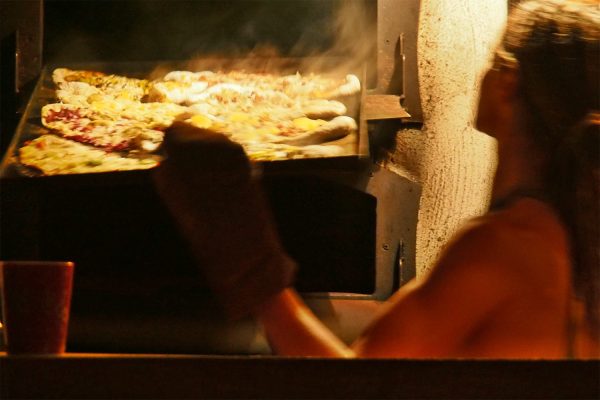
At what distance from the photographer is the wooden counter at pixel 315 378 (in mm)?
782

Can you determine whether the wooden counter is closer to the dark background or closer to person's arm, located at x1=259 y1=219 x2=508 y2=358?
person's arm, located at x1=259 y1=219 x2=508 y2=358

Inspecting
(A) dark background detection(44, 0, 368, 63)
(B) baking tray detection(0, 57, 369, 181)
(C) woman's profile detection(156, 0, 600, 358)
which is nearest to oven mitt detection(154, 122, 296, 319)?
(C) woman's profile detection(156, 0, 600, 358)

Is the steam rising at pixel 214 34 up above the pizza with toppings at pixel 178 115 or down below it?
above

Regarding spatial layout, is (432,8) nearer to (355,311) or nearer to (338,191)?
(338,191)

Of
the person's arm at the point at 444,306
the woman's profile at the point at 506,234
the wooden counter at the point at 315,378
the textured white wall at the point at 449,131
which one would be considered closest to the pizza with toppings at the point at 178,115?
the textured white wall at the point at 449,131

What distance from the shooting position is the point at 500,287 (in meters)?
1.01

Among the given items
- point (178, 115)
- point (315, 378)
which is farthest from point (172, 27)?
point (315, 378)

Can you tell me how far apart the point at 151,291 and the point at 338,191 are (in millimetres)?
720

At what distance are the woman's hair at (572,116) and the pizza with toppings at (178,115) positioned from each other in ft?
2.92

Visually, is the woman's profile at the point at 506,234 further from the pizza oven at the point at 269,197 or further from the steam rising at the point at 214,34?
the steam rising at the point at 214,34

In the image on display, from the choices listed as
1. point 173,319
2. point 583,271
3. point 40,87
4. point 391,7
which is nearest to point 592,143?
point 583,271

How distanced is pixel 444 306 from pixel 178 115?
1483 millimetres

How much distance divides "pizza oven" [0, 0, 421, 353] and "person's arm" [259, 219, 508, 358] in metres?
1.15

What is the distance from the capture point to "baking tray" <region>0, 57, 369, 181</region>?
198cm
